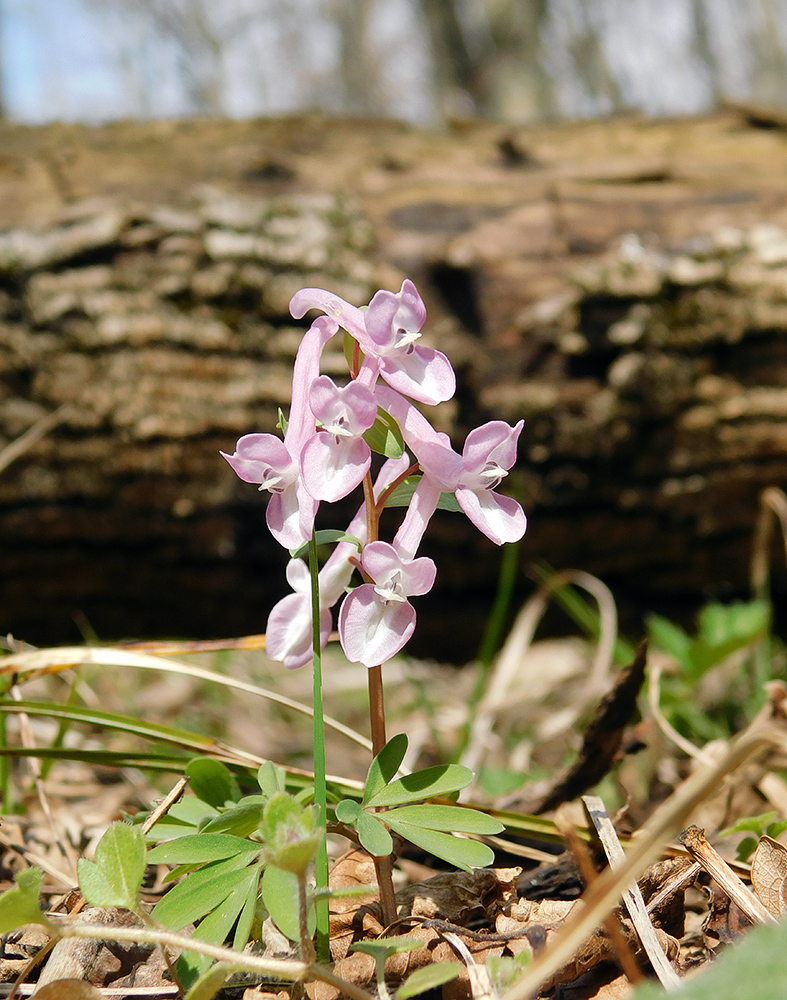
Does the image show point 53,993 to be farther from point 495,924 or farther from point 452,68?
point 452,68

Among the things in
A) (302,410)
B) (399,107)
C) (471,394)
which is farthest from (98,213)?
(399,107)

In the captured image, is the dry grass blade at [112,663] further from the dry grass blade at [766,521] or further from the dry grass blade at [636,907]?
the dry grass blade at [766,521]

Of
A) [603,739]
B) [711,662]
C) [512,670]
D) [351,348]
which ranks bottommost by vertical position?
[512,670]

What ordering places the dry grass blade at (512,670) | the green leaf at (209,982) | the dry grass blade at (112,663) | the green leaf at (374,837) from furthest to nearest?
1. the dry grass blade at (512,670)
2. the dry grass blade at (112,663)
3. the green leaf at (374,837)
4. the green leaf at (209,982)

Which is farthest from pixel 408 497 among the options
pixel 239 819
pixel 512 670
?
pixel 512 670

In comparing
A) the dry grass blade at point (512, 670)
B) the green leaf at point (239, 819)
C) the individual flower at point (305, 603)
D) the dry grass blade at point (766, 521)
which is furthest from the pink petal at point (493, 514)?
the dry grass blade at point (766, 521)

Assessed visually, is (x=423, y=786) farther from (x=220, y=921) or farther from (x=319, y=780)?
(x=220, y=921)
